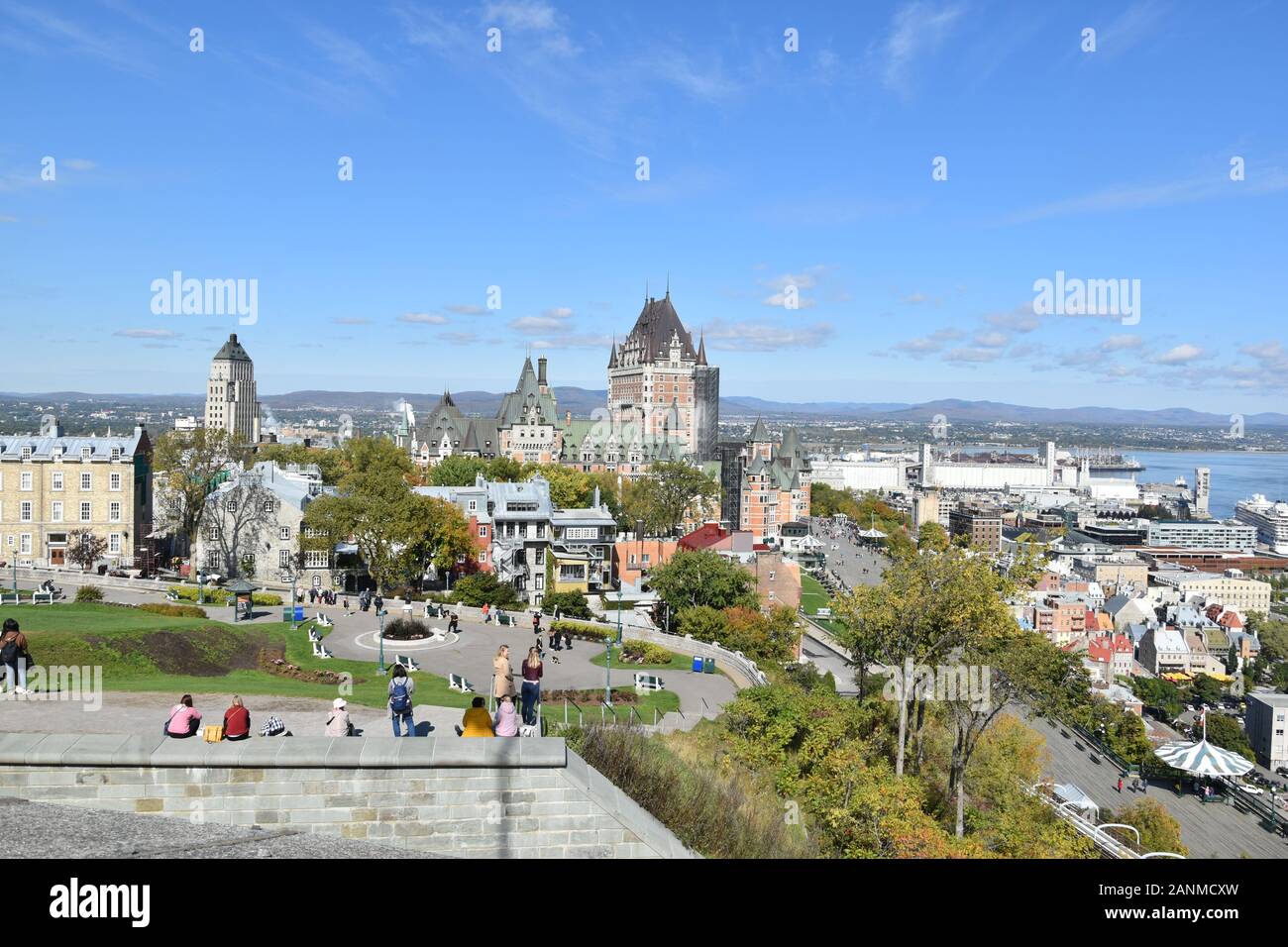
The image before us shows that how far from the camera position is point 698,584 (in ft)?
141

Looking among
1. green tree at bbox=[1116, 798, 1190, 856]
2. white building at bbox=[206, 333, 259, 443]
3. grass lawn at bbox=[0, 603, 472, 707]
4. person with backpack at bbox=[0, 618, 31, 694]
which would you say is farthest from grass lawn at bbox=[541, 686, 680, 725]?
white building at bbox=[206, 333, 259, 443]

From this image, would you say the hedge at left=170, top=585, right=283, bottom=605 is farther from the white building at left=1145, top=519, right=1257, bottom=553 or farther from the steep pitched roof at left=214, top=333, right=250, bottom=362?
the white building at left=1145, top=519, right=1257, bottom=553

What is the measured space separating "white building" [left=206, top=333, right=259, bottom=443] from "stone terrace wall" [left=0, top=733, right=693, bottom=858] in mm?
144887

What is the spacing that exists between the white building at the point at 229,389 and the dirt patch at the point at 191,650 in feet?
427

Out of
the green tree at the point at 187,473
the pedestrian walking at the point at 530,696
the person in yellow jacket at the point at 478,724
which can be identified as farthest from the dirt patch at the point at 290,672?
the green tree at the point at 187,473

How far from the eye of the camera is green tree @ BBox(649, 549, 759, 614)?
43.0 meters

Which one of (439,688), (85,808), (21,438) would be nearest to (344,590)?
(21,438)

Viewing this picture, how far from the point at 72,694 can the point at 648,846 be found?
1154 cm

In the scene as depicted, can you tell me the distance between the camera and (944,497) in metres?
198

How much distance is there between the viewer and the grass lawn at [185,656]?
20.1 metres

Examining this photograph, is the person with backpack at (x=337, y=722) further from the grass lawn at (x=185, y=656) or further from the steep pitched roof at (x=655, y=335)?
the steep pitched roof at (x=655, y=335)
